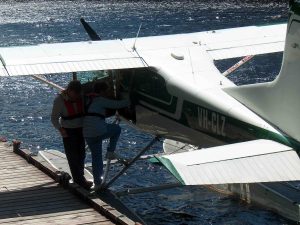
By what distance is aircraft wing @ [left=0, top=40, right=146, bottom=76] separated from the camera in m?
11.2

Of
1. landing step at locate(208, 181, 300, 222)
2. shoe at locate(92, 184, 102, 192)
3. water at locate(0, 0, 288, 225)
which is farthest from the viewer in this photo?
water at locate(0, 0, 288, 225)

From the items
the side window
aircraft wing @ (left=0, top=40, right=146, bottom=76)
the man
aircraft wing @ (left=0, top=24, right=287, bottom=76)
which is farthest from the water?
aircraft wing @ (left=0, top=40, right=146, bottom=76)

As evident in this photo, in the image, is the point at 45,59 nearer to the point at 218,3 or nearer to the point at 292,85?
the point at 292,85

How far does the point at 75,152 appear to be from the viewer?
35.9 ft

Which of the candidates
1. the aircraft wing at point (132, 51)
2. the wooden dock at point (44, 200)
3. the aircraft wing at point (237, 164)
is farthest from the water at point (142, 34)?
the aircraft wing at point (237, 164)

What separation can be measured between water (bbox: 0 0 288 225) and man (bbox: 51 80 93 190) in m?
1.97

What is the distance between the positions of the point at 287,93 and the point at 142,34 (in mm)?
34472

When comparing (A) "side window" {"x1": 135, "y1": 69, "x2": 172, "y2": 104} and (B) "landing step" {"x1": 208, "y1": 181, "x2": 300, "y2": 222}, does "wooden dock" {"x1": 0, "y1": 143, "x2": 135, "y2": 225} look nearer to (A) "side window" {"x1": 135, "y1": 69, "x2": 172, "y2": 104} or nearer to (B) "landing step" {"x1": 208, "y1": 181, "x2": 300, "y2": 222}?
(A) "side window" {"x1": 135, "y1": 69, "x2": 172, "y2": 104}

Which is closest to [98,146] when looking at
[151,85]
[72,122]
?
[72,122]

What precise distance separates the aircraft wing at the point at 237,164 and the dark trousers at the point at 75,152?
2.99 m

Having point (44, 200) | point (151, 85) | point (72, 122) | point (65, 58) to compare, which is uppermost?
point (65, 58)

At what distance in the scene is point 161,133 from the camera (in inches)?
460

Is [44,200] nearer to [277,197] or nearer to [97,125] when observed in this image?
[97,125]

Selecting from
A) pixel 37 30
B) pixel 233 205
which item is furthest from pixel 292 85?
pixel 37 30
